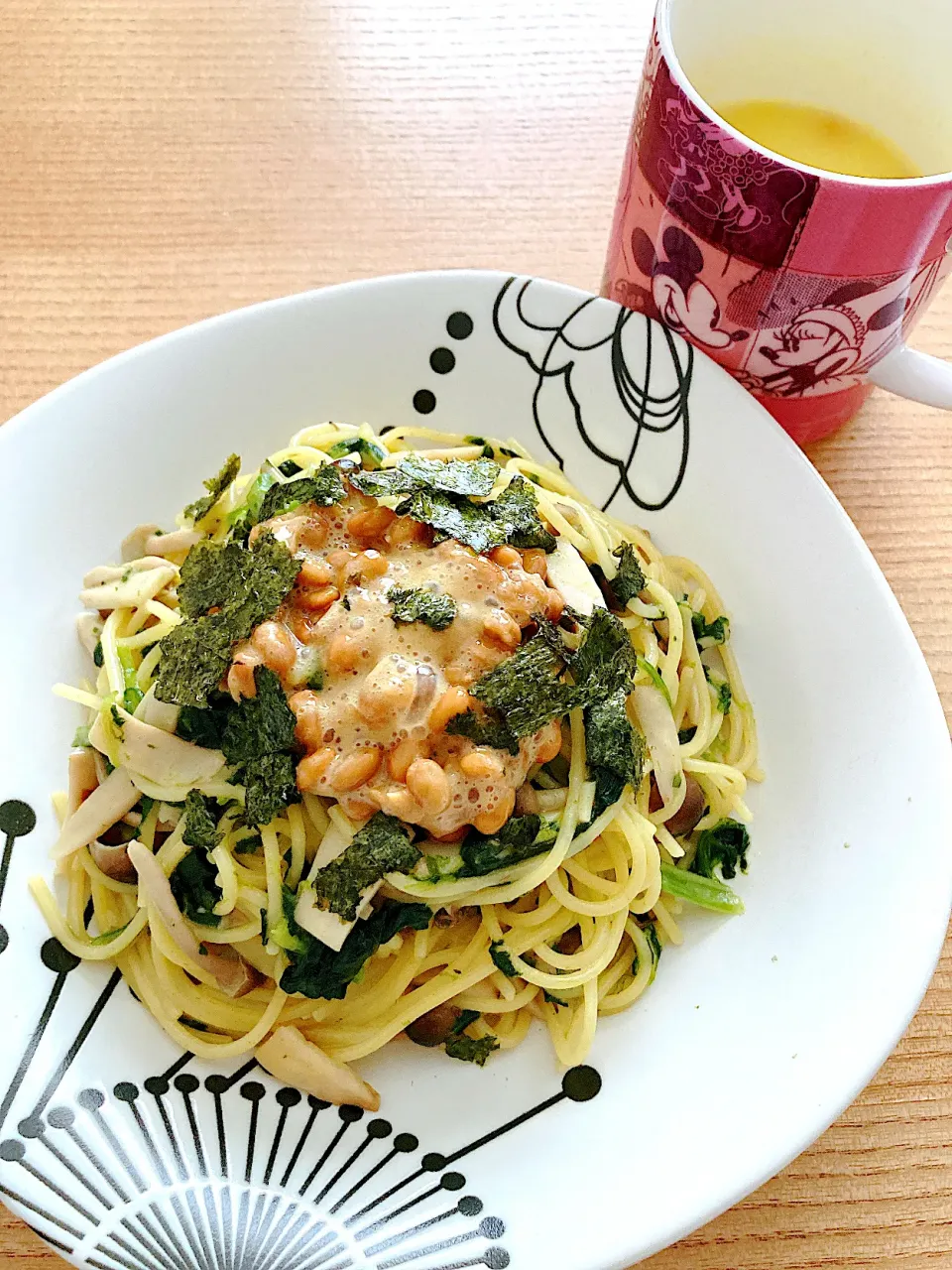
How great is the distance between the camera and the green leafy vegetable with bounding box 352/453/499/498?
2145 millimetres

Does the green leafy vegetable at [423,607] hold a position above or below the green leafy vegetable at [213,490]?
above

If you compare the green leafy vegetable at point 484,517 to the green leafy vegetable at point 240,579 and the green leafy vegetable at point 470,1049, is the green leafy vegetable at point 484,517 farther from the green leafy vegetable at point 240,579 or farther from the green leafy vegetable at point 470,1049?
the green leafy vegetable at point 470,1049

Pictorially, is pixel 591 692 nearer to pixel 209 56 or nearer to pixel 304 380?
pixel 304 380

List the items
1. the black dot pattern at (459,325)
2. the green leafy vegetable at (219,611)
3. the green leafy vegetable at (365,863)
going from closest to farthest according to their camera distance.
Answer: the green leafy vegetable at (365,863) < the green leafy vegetable at (219,611) < the black dot pattern at (459,325)

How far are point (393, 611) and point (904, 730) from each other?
1.00m

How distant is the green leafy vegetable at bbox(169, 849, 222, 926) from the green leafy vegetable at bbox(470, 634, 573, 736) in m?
0.64

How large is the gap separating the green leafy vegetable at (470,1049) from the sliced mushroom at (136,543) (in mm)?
1247

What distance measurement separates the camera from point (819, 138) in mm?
2434

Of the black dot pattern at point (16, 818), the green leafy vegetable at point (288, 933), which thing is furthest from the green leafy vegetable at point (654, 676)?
the black dot pattern at point (16, 818)

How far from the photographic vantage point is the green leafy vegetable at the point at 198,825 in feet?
6.50

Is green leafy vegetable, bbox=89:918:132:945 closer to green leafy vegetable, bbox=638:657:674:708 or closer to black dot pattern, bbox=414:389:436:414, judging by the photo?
green leafy vegetable, bbox=638:657:674:708

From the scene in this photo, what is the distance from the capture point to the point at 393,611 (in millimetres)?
1928

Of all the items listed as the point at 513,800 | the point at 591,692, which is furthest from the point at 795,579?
the point at 513,800

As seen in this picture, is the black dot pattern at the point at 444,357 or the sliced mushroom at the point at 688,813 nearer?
the sliced mushroom at the point at 688,813
